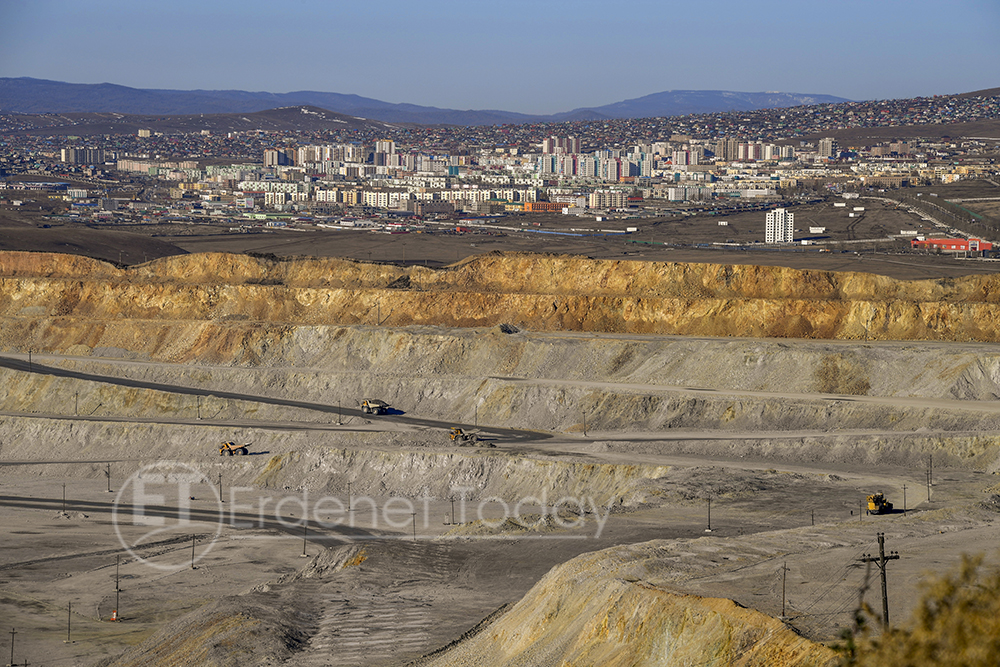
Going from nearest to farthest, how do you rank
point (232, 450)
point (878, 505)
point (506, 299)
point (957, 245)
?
point (878, 505)
point (232, 450)
point (506, 299)
point (957, 245)

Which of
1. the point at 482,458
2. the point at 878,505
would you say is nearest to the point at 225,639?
the point at 482,458

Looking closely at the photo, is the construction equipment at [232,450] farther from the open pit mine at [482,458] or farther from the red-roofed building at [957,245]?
the red-roofed building at [957,245]

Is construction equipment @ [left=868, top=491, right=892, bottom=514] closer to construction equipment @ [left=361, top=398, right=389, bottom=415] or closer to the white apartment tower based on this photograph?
construction equipment @ [left=361, top=398, right=389, bottom=415]

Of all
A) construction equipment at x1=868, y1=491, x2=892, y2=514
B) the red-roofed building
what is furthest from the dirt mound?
the red-roofed building

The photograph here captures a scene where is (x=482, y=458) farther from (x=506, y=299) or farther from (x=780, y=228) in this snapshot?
(x=780, y=228)

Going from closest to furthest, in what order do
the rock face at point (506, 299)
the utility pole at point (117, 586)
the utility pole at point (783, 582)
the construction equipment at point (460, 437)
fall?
the utility pole at point (783, 582) → the utility pole at point (117, 586) → the construction equipment at point (460, 437) → the rock face at point (506, 299)

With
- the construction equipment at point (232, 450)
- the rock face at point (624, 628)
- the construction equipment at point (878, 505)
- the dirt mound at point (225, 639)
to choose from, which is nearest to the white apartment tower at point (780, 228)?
the construction equipment at point (232, 450)
